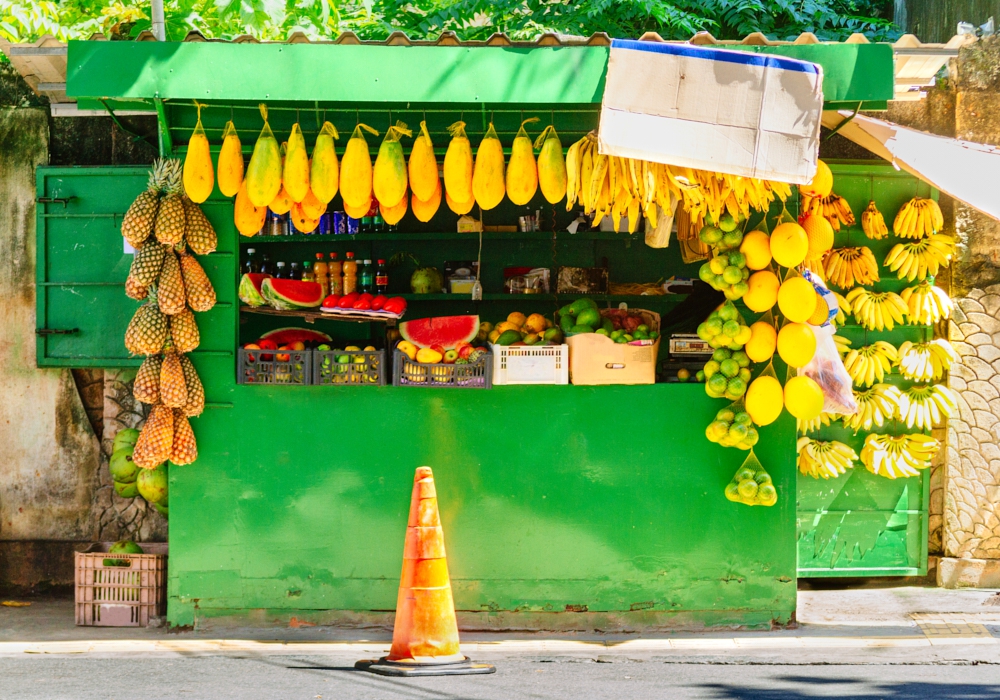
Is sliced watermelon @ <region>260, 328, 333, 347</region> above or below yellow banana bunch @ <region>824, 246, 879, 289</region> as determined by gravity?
below

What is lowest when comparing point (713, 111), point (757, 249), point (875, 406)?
point (875, 406)

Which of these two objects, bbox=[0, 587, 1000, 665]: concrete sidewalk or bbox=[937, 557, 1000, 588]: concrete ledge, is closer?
bbox=[0, 587, 1000, 665]: concrete sidewalk

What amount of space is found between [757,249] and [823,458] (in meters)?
2.22

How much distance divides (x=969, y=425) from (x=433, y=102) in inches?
196

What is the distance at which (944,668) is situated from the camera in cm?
571

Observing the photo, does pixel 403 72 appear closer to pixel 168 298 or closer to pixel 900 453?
pixel 168 298

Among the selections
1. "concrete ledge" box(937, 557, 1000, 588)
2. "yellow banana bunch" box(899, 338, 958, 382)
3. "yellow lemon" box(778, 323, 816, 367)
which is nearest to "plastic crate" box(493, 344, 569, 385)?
"yellow lemon" box(778, 323, 816, 367)

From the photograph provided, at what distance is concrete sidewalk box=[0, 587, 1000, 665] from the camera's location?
5984 mm

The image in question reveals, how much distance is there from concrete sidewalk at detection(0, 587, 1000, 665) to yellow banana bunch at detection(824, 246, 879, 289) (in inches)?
99.3

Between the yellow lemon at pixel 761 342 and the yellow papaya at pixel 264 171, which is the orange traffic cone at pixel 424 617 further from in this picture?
the yellow lemon at pixel 761 342

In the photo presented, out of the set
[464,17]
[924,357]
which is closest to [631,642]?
[924,357]

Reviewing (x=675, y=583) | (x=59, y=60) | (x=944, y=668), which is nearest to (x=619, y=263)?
(x=675, y=583)

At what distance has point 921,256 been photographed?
24.7 ft

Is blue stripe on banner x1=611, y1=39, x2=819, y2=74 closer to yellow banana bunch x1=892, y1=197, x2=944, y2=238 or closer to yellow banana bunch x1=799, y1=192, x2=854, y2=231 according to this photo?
yellow banana bunch x1=799, y1=192, x2=854, y2=231
